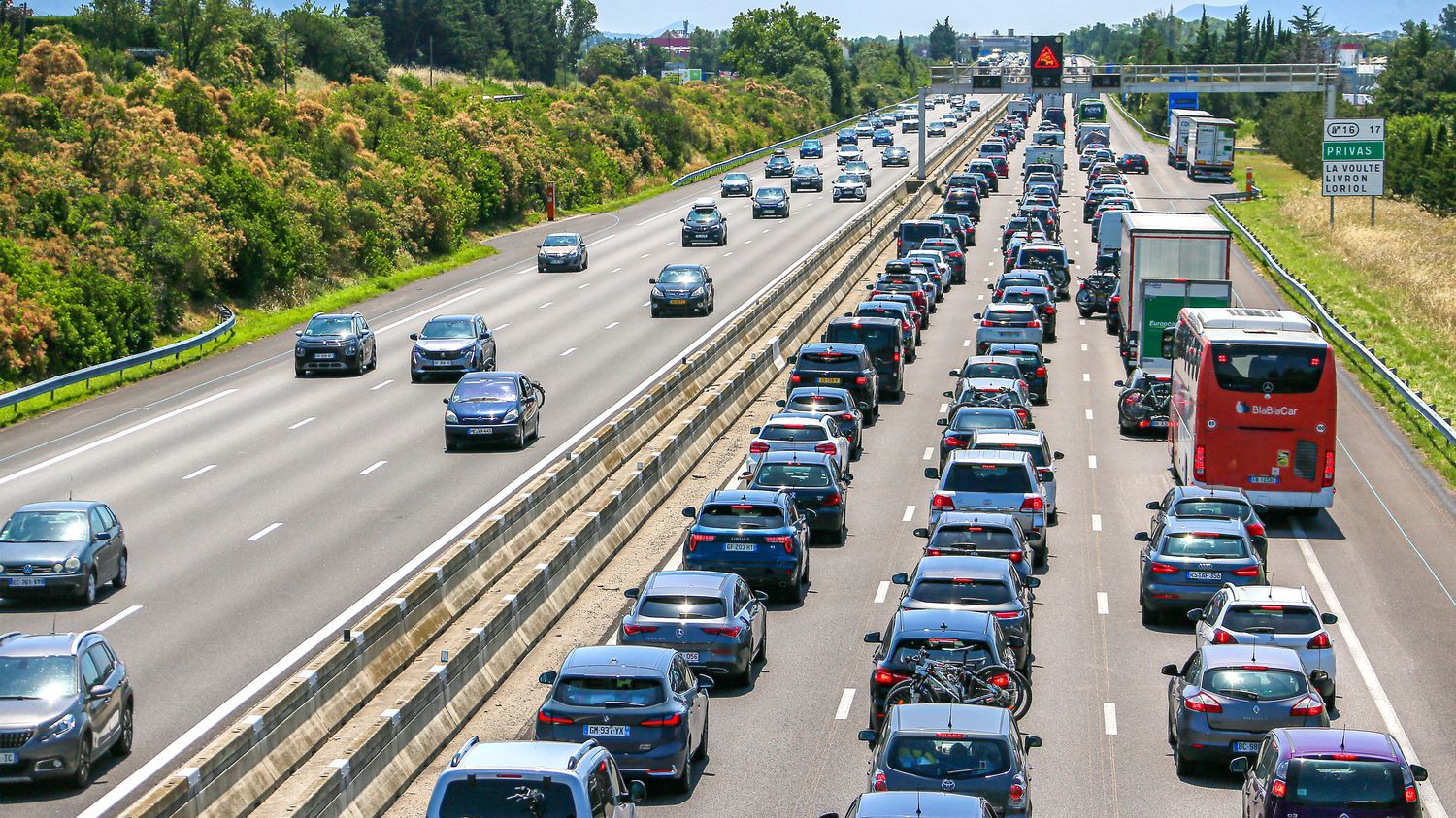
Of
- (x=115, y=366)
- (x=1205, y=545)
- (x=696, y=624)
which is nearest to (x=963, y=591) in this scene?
(x=696, y=624)

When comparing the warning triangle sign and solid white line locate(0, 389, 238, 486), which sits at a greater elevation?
the warning triangle sign

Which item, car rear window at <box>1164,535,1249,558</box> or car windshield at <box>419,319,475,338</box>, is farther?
car windshield at <box>419,319,475,338</box>

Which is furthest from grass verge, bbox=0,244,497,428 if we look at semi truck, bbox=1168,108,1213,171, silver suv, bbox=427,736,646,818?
semi truck, bbox=1168,108,1213,171

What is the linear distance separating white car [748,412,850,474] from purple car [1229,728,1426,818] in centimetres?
1750

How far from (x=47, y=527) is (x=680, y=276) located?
33.4 metres

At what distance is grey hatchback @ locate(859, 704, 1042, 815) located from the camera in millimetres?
15625

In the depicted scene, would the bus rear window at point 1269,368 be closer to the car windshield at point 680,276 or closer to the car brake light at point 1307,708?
the car brake light at point 1307,708

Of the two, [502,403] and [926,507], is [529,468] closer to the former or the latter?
[502,403]

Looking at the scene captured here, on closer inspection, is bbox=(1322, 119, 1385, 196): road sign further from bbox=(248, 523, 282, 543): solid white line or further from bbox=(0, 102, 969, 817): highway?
bbox=(248, 523, 282, 543): solid white line

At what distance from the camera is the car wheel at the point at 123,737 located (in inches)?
746

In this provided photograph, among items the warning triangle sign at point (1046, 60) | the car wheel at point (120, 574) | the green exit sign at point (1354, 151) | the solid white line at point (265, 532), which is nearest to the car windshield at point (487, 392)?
the solid white line at point (265, 532)

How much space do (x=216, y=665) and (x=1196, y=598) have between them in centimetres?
1259

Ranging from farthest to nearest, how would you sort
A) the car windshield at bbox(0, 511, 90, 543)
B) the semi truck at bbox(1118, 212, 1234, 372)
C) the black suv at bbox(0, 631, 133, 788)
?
the semi truck at bbox(1118, 212, 1234, 372), the car windshield at bbox(0, 511, 90, 543), the black suv at bbox(0, 631, 133, 788)

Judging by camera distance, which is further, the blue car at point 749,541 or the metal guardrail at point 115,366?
the metal guardrail at point 115,366
